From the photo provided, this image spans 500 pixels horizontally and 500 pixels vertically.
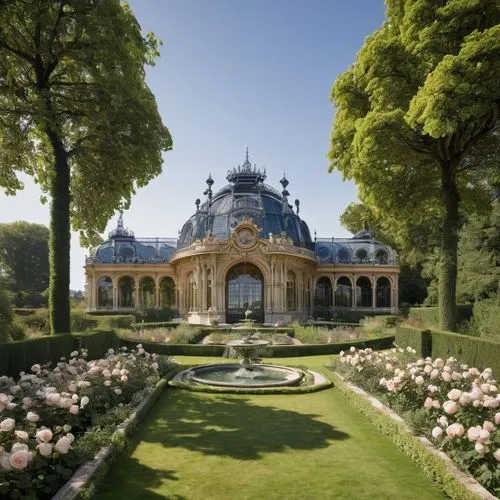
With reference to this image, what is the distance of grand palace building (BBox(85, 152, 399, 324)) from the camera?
38.2m

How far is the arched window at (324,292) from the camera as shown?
4688cm

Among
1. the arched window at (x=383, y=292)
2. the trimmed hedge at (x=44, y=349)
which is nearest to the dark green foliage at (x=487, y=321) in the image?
the trimmed hedge at (x=44, y=349)

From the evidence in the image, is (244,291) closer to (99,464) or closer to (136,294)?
(136,294)

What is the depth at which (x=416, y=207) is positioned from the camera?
64.6 ft

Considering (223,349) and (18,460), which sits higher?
(18,460)

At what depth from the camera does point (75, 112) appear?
613 inches

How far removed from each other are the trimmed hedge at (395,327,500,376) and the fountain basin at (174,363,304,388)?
15.0 ft

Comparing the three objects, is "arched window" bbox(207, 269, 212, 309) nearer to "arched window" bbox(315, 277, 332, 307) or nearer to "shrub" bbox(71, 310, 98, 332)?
"shrub" bbox(71, 310, 98, 332)

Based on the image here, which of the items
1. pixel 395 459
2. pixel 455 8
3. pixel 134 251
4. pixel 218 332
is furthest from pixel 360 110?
pixel 134 251

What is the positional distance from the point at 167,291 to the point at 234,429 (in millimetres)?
→ 41878

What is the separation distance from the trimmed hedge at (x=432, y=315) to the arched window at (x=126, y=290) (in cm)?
2887

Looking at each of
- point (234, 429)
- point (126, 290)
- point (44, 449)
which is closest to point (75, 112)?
point (234, 429)

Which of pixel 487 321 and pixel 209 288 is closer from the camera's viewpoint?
pixel 487 321

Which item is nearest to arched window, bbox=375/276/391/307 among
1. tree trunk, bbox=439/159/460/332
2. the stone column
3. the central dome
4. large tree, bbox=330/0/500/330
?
the central dome
